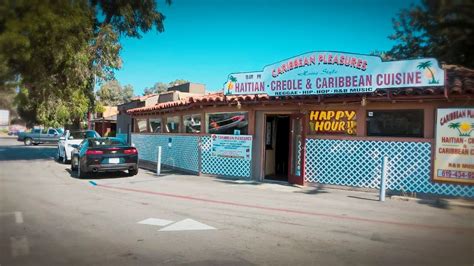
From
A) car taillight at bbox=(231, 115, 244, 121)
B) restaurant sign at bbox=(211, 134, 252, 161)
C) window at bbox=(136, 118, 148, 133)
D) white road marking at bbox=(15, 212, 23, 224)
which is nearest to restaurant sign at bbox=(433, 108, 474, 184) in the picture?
restaurant sign at bbox=(211, 134, 252, 161)

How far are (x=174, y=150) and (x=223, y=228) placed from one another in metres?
11.4

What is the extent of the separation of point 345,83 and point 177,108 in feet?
26.7

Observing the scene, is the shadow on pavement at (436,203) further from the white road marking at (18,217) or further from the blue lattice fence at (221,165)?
the white road marking at (18,217)

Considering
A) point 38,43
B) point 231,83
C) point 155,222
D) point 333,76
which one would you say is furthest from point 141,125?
point 38,43

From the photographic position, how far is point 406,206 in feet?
30.9

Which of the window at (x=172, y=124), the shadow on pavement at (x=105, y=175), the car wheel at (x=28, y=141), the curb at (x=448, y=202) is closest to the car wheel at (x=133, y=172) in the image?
the shadow on pavement at (x=105, y=175)

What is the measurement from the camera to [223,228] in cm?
686

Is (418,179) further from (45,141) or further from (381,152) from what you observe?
(45,141)

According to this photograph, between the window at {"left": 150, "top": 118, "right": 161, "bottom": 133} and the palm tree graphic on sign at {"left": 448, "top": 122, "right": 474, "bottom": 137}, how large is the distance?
46.3ft

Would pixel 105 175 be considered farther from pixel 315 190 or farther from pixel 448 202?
pixel 448 202

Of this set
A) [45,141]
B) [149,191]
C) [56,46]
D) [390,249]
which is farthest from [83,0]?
[45,141]

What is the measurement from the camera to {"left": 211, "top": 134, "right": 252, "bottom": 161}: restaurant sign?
552 inches

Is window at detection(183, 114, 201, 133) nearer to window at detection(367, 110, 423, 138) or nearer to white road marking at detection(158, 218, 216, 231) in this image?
window at detection(367, 110, 423, 138)

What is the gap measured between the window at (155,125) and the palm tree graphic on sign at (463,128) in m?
14.1
